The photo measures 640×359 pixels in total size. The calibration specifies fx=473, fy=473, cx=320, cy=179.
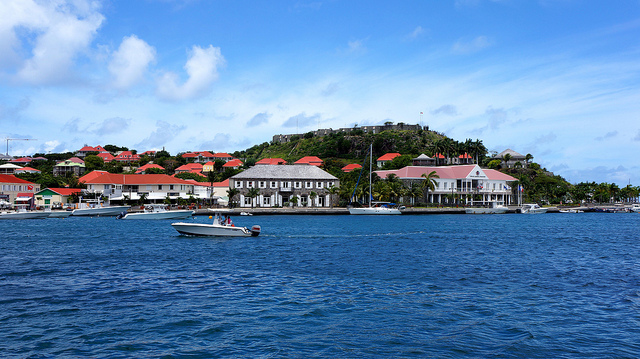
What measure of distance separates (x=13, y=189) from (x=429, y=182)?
246ft

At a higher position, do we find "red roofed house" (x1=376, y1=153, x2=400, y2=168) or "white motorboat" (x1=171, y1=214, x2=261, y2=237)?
"red roofed house" (x1=376, y1=153, x2=400, y2=168)

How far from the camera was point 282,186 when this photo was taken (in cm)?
8719

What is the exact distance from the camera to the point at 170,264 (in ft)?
82.1

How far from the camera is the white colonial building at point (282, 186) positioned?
86.5 meters

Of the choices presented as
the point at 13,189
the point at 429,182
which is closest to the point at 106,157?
the point at 13,189

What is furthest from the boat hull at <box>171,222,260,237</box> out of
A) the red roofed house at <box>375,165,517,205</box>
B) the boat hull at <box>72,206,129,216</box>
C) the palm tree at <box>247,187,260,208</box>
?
the red roofed house at <box>375,165,517,205</box>

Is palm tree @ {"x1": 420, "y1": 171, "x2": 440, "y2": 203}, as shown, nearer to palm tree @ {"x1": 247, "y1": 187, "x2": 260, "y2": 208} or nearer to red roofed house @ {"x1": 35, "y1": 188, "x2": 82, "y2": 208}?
palm tree @ {"x1": 247, "y1": 187, "x2": 260, "y2": 208}

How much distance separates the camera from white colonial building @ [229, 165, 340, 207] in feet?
284

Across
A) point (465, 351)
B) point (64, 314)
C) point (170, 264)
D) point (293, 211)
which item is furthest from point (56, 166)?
point (465, 351)

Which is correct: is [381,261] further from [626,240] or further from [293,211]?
[293,211]

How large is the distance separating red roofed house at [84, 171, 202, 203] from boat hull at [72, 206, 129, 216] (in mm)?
10065

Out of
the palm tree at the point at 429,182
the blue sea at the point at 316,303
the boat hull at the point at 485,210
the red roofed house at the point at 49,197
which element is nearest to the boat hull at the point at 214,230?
the blue sea at the point at 316,303

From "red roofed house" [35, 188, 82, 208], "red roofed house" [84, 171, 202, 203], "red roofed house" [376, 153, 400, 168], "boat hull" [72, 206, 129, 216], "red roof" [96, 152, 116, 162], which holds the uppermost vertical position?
"red roof" [96, 152, 116, 162]

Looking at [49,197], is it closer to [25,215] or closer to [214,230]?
[25,215]
